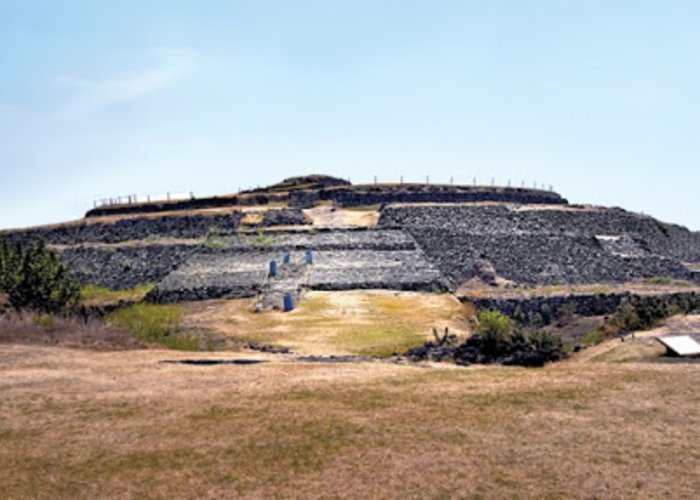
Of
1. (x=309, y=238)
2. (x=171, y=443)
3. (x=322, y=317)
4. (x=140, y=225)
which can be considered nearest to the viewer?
(x=171, y=443)

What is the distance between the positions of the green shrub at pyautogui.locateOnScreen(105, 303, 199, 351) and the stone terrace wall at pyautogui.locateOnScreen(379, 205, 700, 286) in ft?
58.1

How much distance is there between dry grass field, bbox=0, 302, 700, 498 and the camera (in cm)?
992

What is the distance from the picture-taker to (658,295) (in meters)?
33.9

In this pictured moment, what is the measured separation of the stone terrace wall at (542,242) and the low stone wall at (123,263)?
15.1m

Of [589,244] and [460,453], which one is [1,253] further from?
[589,244]

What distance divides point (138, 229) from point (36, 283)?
19.7m

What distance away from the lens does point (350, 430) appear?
1213cm

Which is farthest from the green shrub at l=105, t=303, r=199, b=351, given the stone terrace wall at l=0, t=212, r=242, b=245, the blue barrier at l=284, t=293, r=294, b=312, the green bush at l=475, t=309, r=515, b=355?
the stone terrace wall at l=0, t=212, r=242, b=245

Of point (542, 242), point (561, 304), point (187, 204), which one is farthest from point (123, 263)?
point (561, 304)

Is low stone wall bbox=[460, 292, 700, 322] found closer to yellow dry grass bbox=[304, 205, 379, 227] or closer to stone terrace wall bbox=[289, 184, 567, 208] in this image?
yellow dry grass bbox=[304, 205, 379, 227]

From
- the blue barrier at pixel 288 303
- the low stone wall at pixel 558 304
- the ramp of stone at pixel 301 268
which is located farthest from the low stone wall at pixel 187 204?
the low stone wall at pixel 558 304

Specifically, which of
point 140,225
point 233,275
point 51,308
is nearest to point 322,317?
point 233,275

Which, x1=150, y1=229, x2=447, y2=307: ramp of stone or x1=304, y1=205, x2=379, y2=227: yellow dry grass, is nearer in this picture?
x1=150, y1=229, x2=447, y2=307: ramp of stone

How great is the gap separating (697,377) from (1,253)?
115ft
